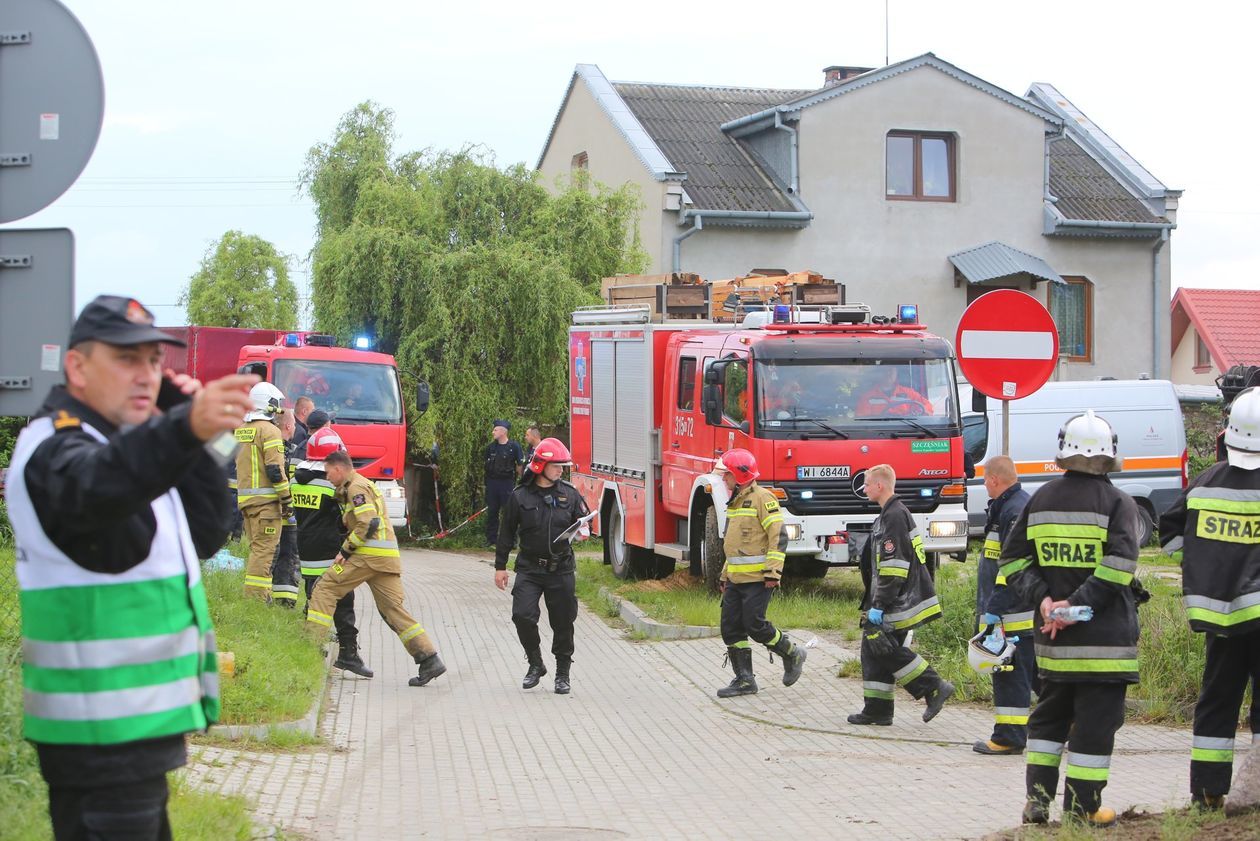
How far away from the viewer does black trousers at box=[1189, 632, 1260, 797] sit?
694cm

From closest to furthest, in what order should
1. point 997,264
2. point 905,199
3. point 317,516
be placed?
1. point 317,516
2. point 997,264
3. point 905,199

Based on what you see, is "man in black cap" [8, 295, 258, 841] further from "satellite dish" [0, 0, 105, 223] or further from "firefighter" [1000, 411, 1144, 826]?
"firefighter" [1000, 411, 1144, 826]

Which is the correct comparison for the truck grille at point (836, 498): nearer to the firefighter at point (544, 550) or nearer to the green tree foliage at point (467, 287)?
the firefighter at point (544, 550)

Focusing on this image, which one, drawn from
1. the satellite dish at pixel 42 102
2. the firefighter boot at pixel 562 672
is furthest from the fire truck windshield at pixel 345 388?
the satellite dish at pixel 42 102

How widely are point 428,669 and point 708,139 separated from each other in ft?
70.9

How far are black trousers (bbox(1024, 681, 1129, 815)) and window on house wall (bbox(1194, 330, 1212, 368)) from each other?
55966mm

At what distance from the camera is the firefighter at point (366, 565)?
11.5m

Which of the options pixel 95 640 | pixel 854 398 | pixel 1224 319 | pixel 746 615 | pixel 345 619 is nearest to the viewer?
pixel 95 640

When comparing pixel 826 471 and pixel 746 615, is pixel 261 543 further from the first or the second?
pixel 826 471

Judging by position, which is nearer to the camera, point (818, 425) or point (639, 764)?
point (639, 764)

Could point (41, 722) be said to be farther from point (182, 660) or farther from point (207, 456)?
point (207, 456)

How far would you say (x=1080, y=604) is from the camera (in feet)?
21.8

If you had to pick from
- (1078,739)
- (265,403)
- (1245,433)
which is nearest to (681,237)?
(265,403)

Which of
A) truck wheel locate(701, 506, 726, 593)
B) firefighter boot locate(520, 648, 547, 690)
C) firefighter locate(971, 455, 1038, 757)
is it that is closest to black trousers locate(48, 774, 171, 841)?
firefighter locate(971, 455, 1038, 757)
